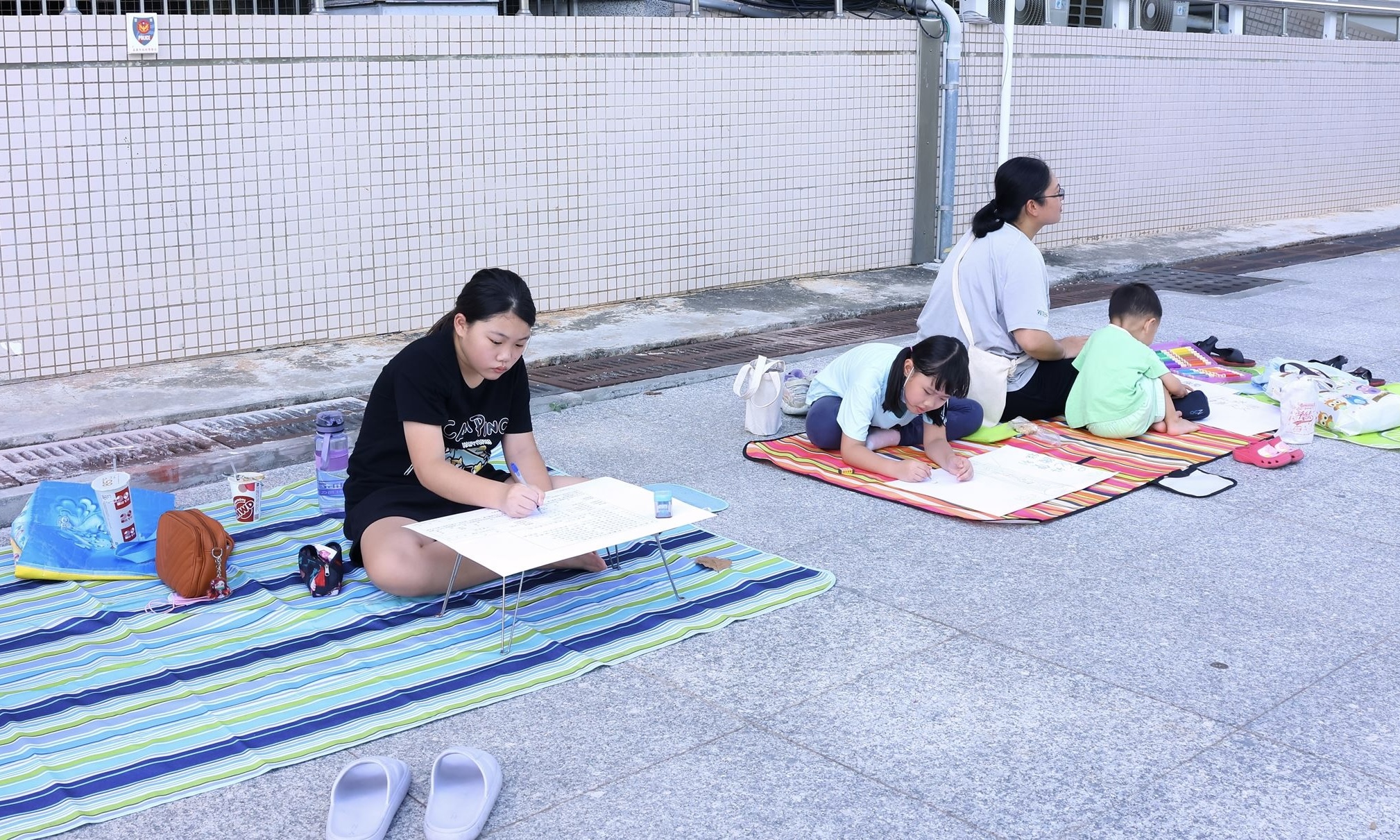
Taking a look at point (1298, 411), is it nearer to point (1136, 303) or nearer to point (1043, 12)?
point (1136, 303)

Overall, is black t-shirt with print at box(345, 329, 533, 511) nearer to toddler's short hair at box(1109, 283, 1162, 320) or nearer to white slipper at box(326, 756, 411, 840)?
white slipper at box(326, 756, 411, 840)

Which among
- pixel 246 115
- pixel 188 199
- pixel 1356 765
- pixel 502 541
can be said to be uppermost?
pixel 246 115

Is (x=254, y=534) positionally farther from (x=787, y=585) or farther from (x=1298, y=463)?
(x=1298, y=463)

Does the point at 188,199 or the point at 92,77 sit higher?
the point at 92,77

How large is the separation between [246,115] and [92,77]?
753mm

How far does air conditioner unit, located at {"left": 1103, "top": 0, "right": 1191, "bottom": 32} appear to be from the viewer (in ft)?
38.9

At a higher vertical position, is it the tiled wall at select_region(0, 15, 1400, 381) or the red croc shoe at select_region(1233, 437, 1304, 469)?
the tiled wall at select_region(0, 15, 1400, 381)

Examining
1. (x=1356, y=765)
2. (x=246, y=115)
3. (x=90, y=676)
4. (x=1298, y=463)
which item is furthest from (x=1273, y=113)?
(x=90, y=676)

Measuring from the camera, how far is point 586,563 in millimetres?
4371

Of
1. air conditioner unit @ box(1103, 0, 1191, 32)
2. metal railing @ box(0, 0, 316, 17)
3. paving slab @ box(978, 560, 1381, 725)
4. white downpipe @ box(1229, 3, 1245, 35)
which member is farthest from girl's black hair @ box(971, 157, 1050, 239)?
white downpipe @ box(1229, 3, 1245, 35)

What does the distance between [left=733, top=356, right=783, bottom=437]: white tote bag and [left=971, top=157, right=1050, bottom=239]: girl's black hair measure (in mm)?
1097

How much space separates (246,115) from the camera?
6.89 m

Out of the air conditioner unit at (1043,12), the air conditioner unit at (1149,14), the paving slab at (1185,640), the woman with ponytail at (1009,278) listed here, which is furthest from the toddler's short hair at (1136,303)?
the air conditioner unit at (1149,14)

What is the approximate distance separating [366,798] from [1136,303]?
424 centimetres
